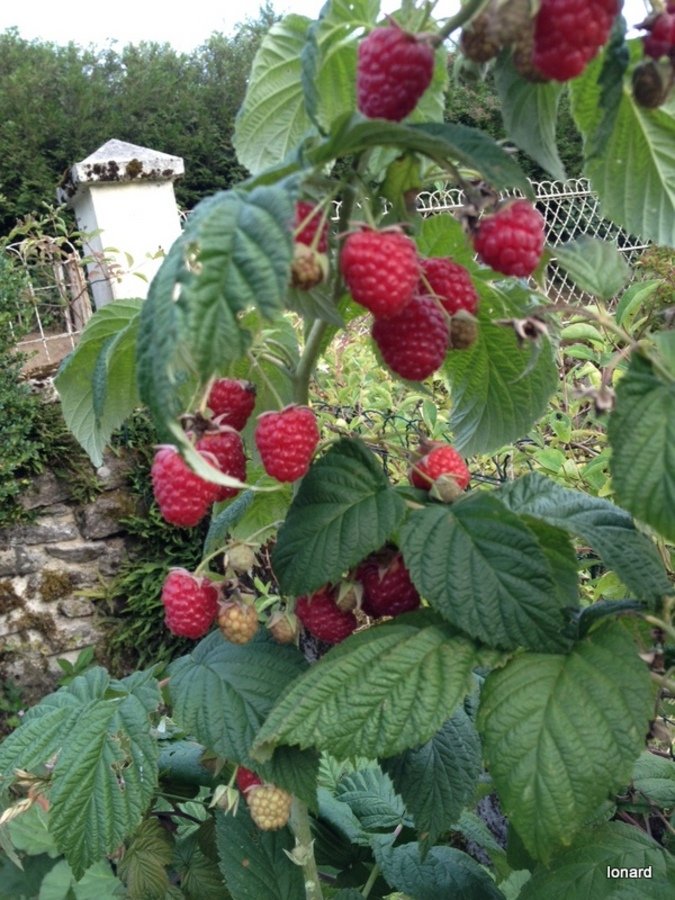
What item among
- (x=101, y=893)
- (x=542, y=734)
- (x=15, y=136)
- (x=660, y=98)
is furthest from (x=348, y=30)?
(x=15, y=136)

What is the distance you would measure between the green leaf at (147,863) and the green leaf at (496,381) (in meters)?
0.55

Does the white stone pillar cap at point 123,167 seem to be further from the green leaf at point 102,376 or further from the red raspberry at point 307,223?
the red raspberry at point 307,223

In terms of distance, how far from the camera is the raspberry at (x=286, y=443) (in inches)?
24.8

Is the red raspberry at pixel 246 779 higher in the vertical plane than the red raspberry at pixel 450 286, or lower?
lower

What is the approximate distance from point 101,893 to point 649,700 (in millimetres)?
730

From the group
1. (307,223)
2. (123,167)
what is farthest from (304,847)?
(123,167)

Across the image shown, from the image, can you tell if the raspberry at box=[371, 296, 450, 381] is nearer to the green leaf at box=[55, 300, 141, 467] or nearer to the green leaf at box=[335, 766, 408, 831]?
the green leaf at box=[55, 300, 141, 467]

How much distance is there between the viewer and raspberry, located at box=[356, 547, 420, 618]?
664 millimetres

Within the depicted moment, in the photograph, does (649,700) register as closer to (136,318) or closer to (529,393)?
(529,393)

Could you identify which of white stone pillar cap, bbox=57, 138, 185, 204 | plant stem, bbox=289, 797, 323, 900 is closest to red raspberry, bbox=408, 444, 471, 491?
plant stem, bbox=289, 797, 323, 900

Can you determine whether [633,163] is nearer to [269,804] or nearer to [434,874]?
[269,804]

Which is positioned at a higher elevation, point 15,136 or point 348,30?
point 15,136

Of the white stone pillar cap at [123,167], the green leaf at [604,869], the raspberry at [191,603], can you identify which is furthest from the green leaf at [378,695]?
the white stone pillar cap at [123,167]

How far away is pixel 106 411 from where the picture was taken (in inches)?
31.3
